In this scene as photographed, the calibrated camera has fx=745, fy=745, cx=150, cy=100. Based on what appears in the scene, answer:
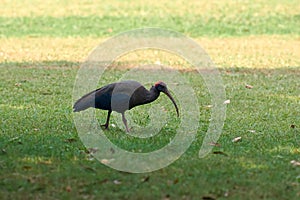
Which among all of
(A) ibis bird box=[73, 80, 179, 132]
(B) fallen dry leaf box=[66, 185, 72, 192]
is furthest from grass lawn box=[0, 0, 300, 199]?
(A) ibis bird box=[73, 80, 179, 132]

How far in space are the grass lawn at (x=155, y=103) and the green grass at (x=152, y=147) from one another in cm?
1

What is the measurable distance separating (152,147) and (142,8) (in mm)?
17141

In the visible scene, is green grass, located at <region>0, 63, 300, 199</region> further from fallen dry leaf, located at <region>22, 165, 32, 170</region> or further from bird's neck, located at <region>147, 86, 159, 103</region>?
bird's neck, located at <region>147, 86, 159, 103</region>

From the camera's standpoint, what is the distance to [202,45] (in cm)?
1934

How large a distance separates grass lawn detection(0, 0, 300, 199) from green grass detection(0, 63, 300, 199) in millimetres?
11

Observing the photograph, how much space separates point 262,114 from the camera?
10.8 m

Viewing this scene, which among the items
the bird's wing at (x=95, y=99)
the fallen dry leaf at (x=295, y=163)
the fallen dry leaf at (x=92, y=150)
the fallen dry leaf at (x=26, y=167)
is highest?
the bird's wing at (x=95, y=99)

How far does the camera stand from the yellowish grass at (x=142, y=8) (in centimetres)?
2425

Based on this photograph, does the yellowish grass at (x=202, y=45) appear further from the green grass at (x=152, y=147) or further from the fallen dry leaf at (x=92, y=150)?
the fallen dry leaf at (x=92, y=150)

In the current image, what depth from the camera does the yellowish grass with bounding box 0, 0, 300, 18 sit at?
24.2m

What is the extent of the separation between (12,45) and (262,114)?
960cm

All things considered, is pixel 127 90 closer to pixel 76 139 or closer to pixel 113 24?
Answer: pixel 76 139

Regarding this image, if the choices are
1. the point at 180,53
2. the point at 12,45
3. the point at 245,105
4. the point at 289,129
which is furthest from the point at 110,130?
the point at 12,45

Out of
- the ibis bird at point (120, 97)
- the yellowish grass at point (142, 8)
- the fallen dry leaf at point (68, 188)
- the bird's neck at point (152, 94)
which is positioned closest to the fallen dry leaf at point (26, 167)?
the fallen dry leaf at point (68, 188)
